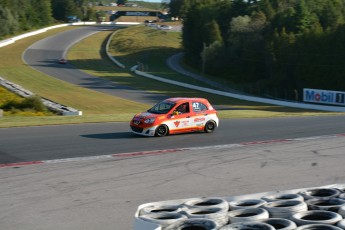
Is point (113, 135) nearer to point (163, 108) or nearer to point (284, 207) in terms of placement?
point (163, 108)

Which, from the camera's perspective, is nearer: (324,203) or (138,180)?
(324,203)

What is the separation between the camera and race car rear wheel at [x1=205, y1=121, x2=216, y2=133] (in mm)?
22625

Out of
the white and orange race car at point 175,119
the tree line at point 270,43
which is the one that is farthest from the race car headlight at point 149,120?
the tree line at point 270,43

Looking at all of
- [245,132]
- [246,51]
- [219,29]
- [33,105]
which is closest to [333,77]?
[246,51]

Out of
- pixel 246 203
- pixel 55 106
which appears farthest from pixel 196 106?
pixel 55 106

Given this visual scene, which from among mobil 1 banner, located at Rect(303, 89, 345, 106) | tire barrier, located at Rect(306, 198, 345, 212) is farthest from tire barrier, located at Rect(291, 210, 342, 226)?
mobil 1 banner, located at Rect(303, 89, 345, 106)

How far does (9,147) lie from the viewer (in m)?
18.0

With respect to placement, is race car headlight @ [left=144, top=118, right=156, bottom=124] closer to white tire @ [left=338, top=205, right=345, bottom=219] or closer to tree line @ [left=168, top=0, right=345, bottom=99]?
white tire @ [left=338, top=205, right=345, bottom=219]

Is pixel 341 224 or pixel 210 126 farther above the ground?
pixel 341 224

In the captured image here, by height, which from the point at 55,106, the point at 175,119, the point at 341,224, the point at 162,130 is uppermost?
the point at 341,224

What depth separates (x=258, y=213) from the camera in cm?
820

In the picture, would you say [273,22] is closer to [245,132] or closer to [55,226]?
[245,132]

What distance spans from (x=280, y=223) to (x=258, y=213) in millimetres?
665

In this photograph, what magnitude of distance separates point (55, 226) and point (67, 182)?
3.49m
